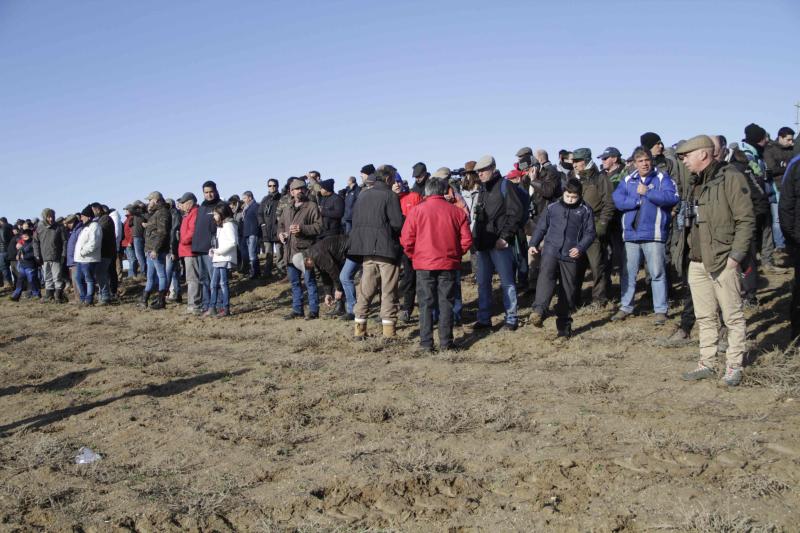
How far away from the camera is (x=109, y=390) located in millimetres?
7516

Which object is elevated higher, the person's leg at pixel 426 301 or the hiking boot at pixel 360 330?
the person's leg at pixel 426 301

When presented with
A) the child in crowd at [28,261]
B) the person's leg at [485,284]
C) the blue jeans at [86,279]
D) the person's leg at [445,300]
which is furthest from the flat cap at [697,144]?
the child in crowd at [28,261]

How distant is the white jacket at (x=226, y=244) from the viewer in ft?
39.5

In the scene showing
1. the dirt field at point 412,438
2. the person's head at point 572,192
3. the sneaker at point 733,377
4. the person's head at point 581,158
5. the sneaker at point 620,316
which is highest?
the person's head at point 581,158

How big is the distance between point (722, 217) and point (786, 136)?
649 cm

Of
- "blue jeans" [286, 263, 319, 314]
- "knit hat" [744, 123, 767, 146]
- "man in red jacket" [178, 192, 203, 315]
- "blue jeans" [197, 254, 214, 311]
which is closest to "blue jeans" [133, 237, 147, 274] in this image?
"man in red jacket" [178, 192, 203, 315]

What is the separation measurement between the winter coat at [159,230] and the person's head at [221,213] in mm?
1998

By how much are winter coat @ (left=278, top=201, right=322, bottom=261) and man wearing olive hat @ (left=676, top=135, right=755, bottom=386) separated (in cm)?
621

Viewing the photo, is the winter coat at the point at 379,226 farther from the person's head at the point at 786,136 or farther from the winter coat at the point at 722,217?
the person's head at the point at 786,136

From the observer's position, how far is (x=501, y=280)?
9.45 metres

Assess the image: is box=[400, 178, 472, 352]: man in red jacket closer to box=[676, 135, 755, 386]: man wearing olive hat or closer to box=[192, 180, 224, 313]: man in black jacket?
box=[676, 135, 755, 386]: man wearing olive hat

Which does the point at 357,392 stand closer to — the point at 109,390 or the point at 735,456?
the point at 109,390

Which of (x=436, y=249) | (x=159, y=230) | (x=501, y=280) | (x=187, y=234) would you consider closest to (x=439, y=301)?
(x=436, y=249)

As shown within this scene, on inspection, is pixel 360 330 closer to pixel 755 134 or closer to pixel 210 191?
pixel 210 191
